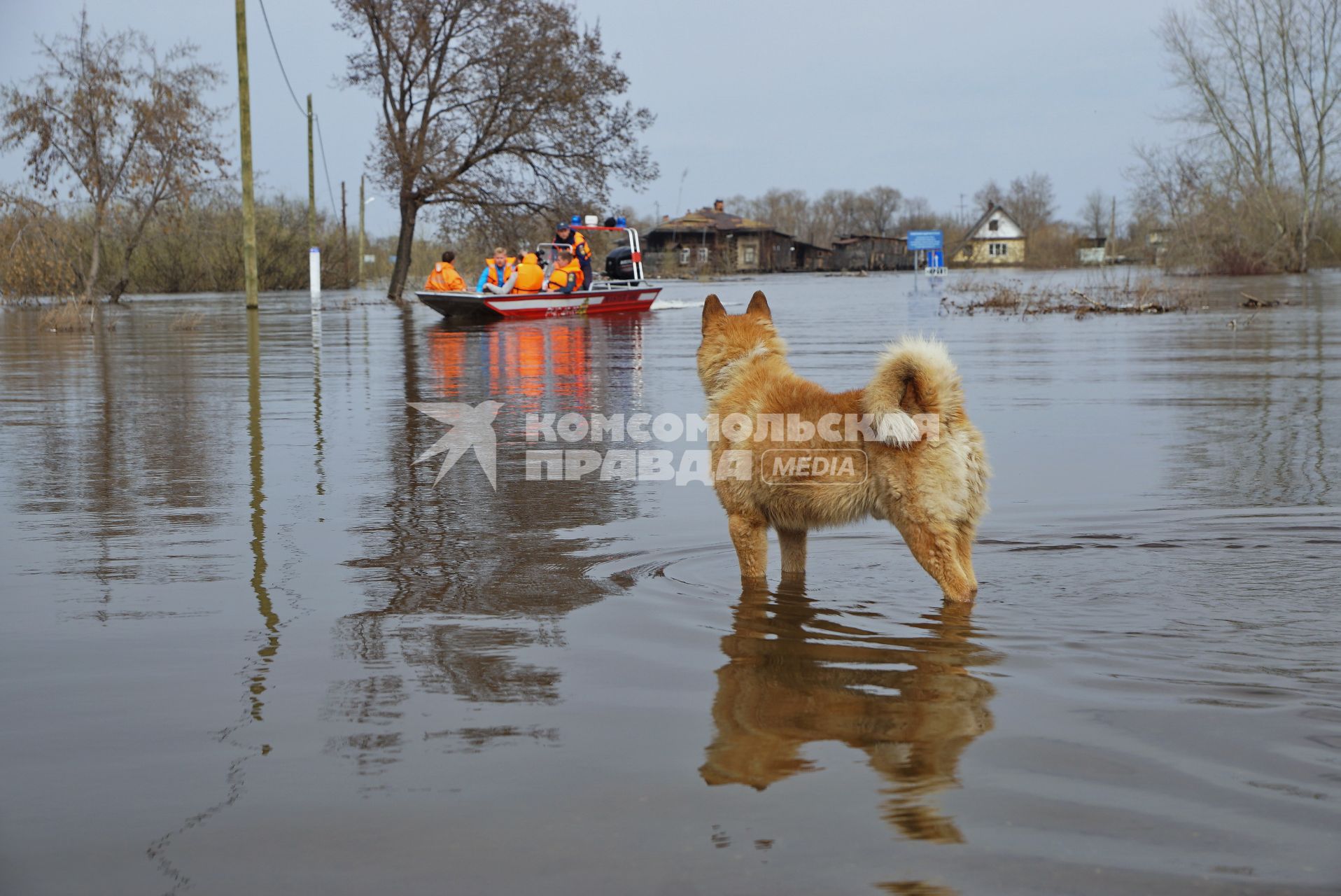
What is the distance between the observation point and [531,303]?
29391 millimetres

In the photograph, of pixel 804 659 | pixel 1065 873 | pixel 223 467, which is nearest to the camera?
pixel 1065 873

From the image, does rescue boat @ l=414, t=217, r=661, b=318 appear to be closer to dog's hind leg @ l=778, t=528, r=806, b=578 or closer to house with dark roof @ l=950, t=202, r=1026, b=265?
dog's hind leg @ l=778, t=528, r=806, b=578

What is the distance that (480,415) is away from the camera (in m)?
11.8

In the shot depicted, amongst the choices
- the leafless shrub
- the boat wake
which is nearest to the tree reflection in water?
the leafless shrub

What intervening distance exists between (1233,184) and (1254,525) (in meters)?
60.2

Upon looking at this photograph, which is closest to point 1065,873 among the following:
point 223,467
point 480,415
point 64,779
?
point 64,779

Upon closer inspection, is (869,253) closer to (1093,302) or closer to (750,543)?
(1093,302)

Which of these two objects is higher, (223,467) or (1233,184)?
(1233,184)

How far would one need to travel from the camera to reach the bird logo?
360 inches

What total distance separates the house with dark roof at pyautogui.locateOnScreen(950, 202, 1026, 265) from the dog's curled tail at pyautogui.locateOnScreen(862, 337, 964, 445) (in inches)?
5491

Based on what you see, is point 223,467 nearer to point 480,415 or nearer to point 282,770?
point 480,415

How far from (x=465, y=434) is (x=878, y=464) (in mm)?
6314

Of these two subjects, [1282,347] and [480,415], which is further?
[1282,347]

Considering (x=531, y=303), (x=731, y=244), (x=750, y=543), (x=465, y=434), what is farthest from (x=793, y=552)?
(x=731, y=244)
